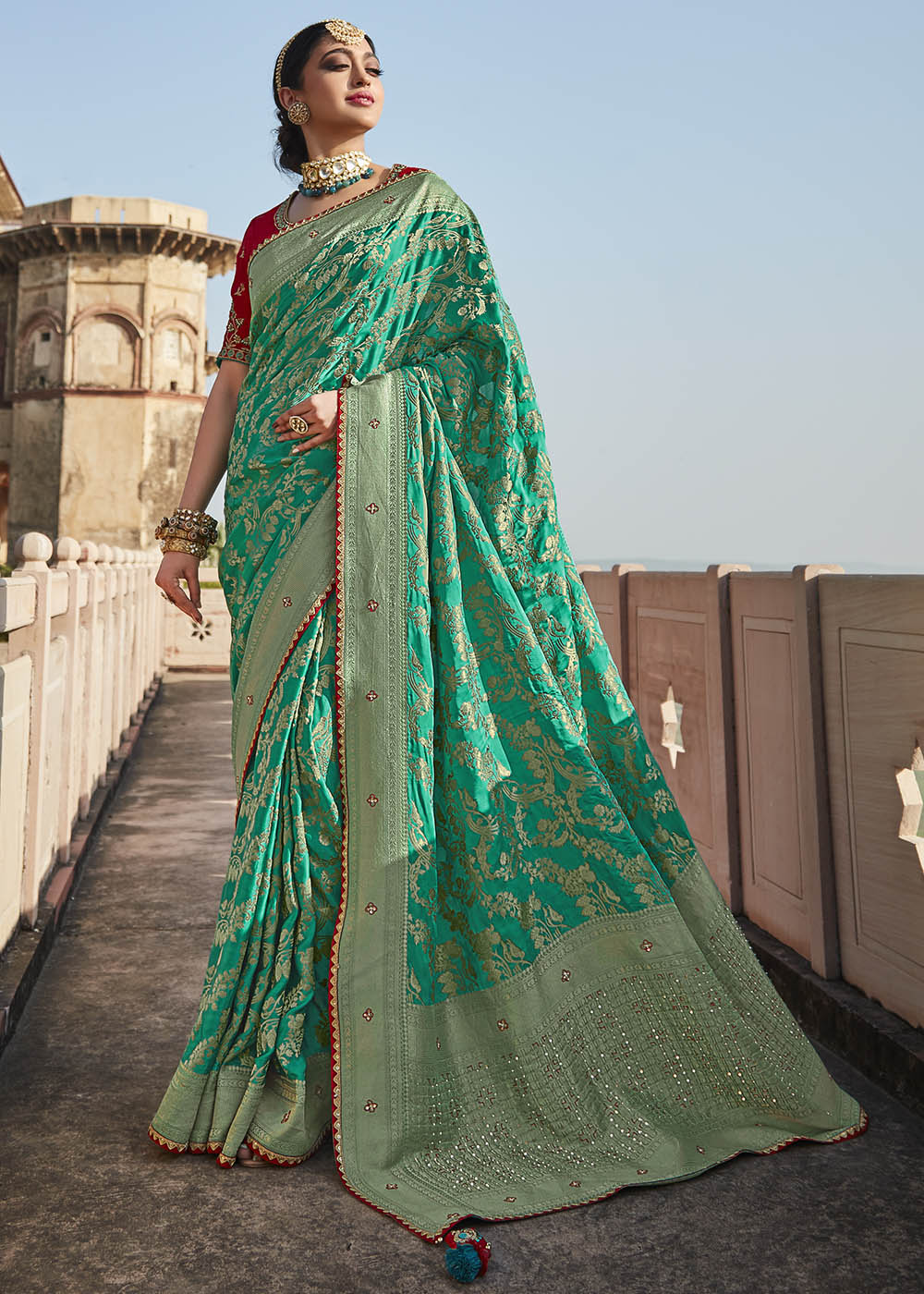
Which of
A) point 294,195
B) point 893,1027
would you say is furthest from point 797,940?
point 294,195

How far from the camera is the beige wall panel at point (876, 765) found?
178 cm

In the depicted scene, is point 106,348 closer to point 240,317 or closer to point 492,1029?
point 240,317

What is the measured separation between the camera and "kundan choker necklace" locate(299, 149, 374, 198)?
184 cm

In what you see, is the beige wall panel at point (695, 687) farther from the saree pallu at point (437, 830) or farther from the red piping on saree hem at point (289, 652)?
the red piping on saree hem at point (289, 652)

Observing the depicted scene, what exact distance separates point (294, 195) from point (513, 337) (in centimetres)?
47

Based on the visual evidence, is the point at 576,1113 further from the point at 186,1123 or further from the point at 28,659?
the point at 28,659

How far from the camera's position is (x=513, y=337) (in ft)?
5.88

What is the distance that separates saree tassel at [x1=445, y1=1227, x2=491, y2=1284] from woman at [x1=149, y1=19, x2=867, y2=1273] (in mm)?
91

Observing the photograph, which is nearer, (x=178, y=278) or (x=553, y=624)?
(x=553, y=624)

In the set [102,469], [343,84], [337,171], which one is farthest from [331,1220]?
[102,469]

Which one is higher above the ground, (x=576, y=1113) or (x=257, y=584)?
(x=257, y=584)

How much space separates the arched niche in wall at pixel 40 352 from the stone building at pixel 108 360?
0.12 feet

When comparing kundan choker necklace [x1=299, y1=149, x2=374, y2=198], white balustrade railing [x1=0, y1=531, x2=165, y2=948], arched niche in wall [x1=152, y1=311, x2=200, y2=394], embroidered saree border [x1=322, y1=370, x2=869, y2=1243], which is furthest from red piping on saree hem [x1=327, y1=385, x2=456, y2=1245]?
arched niche in wall [x1=152, y1=311, x2=200, y2=394]

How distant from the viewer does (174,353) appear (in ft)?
71.4
